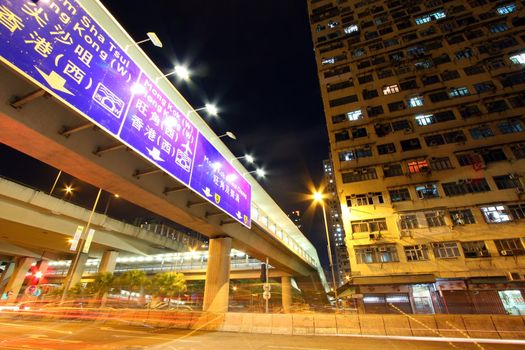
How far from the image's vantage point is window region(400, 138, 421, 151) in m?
29.1

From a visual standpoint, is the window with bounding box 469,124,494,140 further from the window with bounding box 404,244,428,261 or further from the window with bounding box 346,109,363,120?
the window with bounding box 404,244,428,261

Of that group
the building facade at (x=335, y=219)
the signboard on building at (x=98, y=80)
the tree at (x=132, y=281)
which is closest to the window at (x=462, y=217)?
the signboard on building at (x=98, y=80)

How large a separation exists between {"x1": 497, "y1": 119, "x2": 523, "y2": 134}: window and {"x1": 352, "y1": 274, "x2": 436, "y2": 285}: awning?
18490mm

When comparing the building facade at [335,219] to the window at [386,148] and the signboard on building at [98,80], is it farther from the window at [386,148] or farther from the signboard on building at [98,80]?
the signboard on building at [98,80]

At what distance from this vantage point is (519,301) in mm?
20562

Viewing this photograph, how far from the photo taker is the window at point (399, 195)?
2669cm

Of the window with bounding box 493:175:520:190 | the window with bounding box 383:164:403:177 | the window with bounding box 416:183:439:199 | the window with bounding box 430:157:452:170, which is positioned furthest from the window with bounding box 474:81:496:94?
the window with bounding box 416:183:439:199

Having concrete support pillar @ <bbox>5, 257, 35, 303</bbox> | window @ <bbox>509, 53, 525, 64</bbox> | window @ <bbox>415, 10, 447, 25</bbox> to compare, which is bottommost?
concrete support pillar @ <bbox>5, 257, 35, 303</bbox>

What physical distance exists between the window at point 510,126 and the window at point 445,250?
1437 centimetres

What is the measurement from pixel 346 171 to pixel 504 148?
15.8 metres

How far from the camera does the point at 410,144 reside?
96.4 feet

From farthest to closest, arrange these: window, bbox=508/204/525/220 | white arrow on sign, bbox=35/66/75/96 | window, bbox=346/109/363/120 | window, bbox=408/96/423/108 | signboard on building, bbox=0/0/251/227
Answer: window, bbox=346/109/363/120
window, bbox=408/96/423/108
window, bbox=508/204/525/220
white arrow on sign, bbox=35/66/75/96
signboard on building, bbox=0/0/251/227

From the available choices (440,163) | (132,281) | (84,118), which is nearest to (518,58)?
(440,163)

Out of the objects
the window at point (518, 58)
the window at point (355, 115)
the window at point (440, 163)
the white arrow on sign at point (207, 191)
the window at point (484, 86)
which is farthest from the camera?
the window at point (355, 115)
